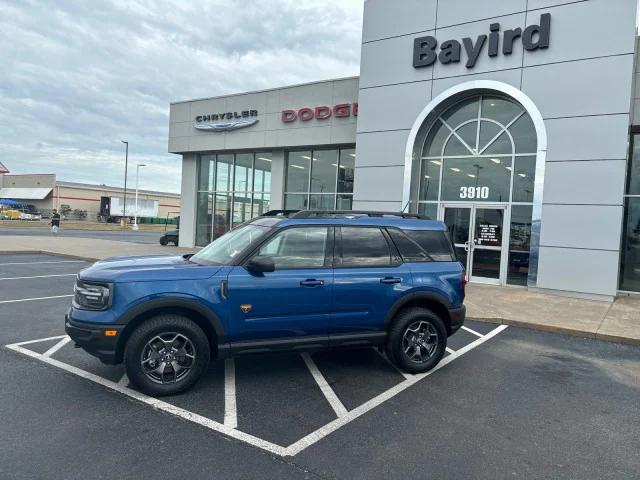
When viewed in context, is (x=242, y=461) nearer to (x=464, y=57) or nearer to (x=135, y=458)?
(x=135, y=458)

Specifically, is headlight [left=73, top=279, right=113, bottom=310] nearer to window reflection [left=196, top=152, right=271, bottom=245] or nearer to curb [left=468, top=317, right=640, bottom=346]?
curb [left=468, top=317, right=640, bottom=346]

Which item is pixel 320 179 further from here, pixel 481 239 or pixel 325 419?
pixel 325 419

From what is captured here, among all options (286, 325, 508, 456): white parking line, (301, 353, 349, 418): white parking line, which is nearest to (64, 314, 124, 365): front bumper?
(286, 325, 508, 456): white parking line

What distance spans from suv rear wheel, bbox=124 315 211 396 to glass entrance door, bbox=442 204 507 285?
9.35 m

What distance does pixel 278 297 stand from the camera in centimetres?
460

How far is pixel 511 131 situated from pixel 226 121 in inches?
470

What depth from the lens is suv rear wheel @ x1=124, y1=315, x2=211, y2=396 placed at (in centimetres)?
422

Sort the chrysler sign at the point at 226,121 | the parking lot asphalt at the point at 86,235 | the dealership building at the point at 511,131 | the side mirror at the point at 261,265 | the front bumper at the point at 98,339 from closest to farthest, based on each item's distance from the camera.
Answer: the front bumper at the point at 98,339 < the side mirror at the point at 261,265 < the dealership building at the point at 511,131 < the chrysler sign at the point at 226,121 < the parking lot asphalt at the point at 86,235

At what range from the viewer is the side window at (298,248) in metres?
4.79

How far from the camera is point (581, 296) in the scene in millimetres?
11172

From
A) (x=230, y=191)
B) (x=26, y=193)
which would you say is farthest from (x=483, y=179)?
(x=26, y=193)

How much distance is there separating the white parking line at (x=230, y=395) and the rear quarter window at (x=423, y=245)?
238 centimetres

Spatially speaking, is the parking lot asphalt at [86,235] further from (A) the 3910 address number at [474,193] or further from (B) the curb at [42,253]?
(A) the 3910 address number at [474,193]

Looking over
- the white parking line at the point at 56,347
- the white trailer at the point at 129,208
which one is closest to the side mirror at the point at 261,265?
the white parking line at the point at 56,347
